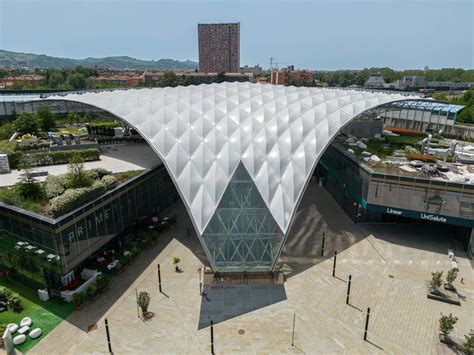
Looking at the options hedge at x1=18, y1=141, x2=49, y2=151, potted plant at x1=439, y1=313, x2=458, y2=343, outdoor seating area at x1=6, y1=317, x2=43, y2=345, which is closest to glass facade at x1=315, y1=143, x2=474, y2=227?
potted plant at x1=439, y1=313, x2=458, y2=343

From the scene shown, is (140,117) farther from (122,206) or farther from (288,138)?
(288,138)

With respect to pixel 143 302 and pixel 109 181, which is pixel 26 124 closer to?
pixel 109 181

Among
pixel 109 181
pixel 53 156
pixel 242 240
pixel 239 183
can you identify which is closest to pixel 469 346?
pixel 242 240

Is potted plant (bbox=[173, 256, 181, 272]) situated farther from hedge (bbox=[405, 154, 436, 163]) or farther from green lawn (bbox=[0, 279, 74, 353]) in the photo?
hedge (bbox=[405, 154, 436, 163])

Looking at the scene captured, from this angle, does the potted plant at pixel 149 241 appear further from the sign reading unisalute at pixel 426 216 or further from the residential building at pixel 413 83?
the residential building at pixel 413 83

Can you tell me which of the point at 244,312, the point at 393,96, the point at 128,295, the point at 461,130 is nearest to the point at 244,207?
the point at 244,312
